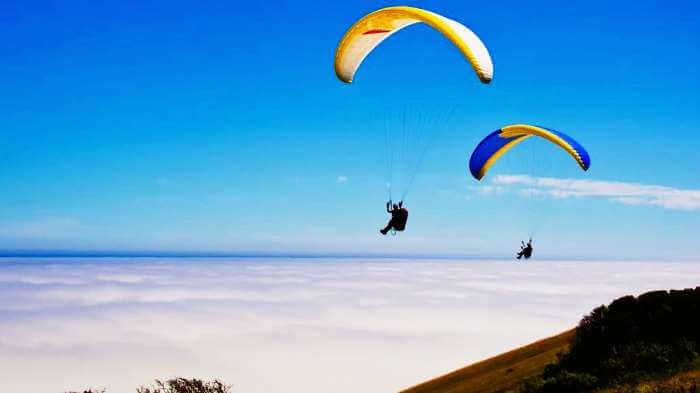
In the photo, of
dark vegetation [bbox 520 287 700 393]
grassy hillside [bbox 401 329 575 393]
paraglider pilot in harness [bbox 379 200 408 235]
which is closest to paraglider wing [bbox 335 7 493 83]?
paraglider pilot in harness [bbox 379 200 408 235]

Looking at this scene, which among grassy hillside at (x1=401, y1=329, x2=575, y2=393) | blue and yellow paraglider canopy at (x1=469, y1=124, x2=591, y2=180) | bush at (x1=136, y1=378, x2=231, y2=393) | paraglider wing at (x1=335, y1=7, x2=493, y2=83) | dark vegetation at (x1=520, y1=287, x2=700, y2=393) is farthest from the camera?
grassy hillside at (x1=401, y1=329, x2=575, y2=393)

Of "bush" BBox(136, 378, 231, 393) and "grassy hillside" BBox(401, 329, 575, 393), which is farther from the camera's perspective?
"grassy hillside" BBox(401, 329, 575, 393)

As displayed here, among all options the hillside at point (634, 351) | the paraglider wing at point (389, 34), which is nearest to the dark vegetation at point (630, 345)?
the hillside at point (634, 351)

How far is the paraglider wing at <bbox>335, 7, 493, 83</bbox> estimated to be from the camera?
65.4 feet

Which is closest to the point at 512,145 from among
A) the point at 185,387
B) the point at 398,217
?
the point at 398,217

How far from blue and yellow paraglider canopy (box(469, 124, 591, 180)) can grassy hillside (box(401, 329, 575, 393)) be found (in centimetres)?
1485

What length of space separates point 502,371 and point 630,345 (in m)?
18.3

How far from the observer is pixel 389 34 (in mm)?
23781

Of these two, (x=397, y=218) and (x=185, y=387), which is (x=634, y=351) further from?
(x=185, y=387)

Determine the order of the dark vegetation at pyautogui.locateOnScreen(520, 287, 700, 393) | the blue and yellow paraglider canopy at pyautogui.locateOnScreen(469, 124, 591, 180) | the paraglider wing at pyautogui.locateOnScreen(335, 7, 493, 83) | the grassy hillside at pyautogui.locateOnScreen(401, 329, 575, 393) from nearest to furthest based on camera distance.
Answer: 1. the paraglider wing at pyautogui.locateOnScreen(335, 7, 493, 83)
2. the blue and yellow paraglider canopy at pyautogui.locateOnScreen(469, 124, 591, 180)
3. the dark vegetation at pyautogui.locateOnScreen(520, 287, 700, 393)
4. the grassy hillside at pyautogui.locateOnScreen(401, 329, 575, 393)

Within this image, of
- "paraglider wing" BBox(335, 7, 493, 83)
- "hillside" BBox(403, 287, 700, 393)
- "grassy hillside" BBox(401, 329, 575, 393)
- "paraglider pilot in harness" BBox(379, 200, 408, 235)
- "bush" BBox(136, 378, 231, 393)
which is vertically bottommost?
"grassy hillside" BBox(401, 329, 575, 393)

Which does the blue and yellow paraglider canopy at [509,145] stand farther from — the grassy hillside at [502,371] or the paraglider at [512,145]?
the grassy hillside at [502,371]

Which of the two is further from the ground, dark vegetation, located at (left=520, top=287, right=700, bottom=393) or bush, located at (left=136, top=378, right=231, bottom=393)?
dark vegetation, located at (left=520, top=287, right=700, bottom=393)

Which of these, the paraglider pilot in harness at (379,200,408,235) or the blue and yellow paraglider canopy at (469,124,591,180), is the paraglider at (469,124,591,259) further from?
the paraglider pilot in harness at (379,200,408,235)
